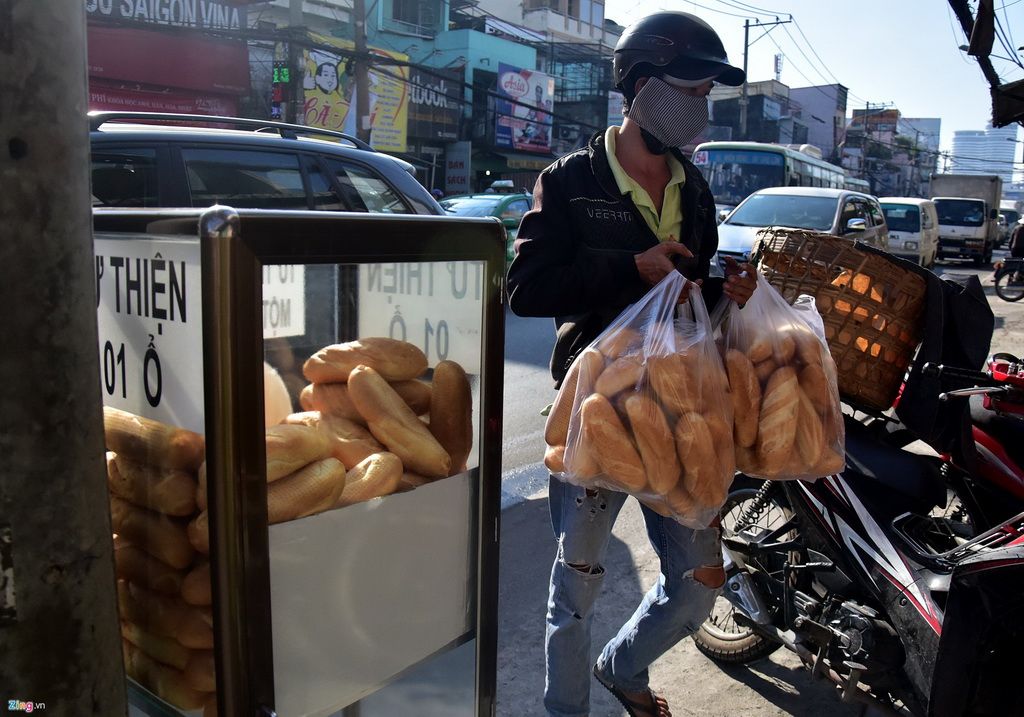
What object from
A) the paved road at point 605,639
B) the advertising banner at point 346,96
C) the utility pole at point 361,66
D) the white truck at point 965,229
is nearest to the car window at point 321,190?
the paved road at point 605,639

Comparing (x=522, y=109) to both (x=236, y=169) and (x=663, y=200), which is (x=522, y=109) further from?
(x=663, y=200)

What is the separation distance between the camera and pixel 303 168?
16.6 ft

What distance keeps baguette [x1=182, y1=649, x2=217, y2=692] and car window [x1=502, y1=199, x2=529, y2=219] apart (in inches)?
409

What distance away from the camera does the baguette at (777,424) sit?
2.00 metres

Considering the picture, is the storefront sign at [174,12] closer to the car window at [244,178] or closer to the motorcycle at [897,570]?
the car window at [244,178]

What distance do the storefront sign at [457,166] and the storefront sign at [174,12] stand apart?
34.6ft

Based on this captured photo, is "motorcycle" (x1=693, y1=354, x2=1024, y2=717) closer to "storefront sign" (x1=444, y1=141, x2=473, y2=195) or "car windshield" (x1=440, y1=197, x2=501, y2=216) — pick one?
"car windshield" (x1=440, y1=197, x2=501, y2=216)

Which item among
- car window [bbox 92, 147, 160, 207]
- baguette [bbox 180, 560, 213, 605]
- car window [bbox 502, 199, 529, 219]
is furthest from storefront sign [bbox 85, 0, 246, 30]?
baguette [bbox 180, 560, 213, 605]

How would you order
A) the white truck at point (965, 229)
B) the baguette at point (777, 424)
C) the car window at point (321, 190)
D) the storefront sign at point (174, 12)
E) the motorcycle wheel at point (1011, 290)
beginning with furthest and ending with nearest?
the white truck at point (965, 229)
the storefront sign at point (174, 12)
the motorcycle wheel at point (1011, 290)
the car window at point (321, 190)
the baguette at point (777, 424)

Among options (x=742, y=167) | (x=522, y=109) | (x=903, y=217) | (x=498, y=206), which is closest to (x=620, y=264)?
(x=498, y=206)

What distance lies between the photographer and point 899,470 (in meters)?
2.78

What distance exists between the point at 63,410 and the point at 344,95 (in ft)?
78.7

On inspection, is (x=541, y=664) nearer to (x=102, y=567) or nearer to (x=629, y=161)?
(x=629, y=161)

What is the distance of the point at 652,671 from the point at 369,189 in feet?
11.3
